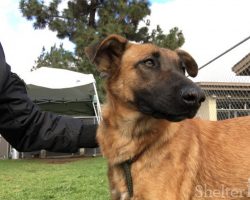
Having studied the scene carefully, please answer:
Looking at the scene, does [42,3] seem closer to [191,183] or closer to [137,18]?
[137,18]

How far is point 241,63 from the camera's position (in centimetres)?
1143

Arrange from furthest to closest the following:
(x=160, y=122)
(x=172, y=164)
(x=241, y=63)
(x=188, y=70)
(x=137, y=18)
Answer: (x=137, y=18), (x=241, y=63), (x=188, y=70), (x=160, y=122), (x=172, y=164)

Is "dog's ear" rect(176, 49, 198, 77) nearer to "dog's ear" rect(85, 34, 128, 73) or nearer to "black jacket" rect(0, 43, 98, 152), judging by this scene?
"dog's ear" rect(85, 34, 128, 73)

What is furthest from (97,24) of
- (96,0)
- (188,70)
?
(188,70)

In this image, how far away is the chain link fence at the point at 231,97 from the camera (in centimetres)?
1138

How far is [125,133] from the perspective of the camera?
12.4 ft

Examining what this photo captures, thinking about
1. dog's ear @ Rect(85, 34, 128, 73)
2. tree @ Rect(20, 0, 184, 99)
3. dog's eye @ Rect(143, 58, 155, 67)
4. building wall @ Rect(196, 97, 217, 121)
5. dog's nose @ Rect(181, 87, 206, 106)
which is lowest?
dog's nose @ Rect(181, 87, 206, 106)

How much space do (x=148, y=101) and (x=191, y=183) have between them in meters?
0.72

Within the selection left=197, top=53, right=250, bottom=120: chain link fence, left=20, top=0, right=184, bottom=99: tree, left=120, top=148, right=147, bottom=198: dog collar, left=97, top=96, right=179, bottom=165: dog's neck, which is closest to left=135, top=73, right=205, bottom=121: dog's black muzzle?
left=97, top=96, right=179, bottom=165: dog's neck

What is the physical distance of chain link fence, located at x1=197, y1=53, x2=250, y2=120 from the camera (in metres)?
11.4

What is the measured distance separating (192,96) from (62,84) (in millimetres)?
12059

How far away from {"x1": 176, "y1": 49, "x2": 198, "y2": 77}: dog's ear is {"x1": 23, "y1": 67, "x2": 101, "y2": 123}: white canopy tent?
9063 mm

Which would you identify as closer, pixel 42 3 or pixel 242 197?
pixel 242 197

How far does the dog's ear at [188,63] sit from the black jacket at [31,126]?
3.62 ft
